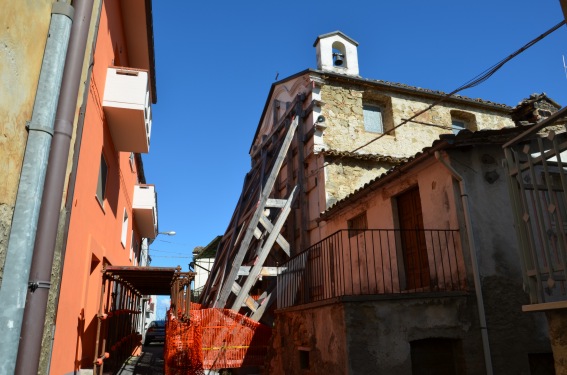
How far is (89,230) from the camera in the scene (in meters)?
7.61

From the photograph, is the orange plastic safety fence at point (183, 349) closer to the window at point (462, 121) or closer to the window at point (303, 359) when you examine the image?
the window at point (303, 359)

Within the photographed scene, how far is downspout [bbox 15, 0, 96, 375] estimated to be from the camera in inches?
117

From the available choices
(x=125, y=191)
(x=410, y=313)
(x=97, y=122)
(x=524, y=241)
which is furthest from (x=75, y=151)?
(x=125, y=191)

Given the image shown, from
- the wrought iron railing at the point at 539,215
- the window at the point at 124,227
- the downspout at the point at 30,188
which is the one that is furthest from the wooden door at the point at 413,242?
the window at the point at 124,227

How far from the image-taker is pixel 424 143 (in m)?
14.7

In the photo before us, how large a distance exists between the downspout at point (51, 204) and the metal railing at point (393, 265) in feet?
15.4

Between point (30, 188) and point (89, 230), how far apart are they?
480 centimetres

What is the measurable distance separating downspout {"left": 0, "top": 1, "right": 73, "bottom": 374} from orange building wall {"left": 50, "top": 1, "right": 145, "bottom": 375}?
297 cm

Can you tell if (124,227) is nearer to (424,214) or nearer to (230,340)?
(230,340)

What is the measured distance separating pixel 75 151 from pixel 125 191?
9154 millimetres

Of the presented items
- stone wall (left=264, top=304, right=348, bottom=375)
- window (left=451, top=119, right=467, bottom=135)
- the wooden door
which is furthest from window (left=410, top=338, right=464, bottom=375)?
window (left=451, top=119, right=467, bottom=135)

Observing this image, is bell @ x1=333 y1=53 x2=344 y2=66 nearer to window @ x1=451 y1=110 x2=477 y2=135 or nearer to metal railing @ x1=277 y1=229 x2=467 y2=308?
window @ x1=451 y1=110 x2=477 y2=135

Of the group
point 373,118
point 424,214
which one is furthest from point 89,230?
point 373,118

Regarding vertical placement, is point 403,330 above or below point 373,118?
below
